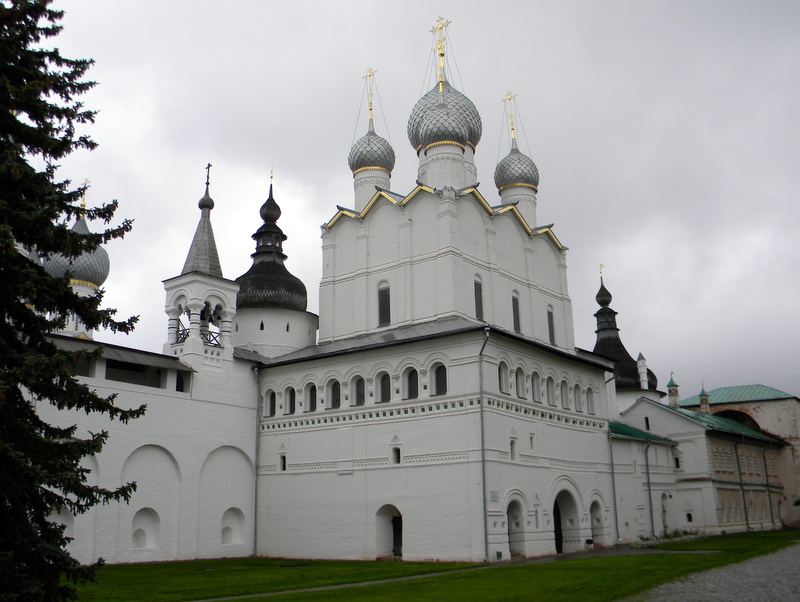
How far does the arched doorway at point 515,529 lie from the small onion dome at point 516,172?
1472cm

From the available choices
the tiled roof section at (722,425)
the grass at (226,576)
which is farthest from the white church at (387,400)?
the tiled roof section at (722,425)

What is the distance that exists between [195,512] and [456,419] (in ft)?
28.4

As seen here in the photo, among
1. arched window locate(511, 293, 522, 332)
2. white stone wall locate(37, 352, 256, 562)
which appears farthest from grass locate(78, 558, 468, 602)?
arched window locate(511, 293, 522, 332)

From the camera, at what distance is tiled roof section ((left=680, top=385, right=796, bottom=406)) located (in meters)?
44.0

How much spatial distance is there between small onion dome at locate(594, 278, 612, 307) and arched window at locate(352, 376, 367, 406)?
26.1m

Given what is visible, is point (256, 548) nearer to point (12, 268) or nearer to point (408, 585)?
point (408, 585)

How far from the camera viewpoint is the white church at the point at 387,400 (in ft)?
69.1

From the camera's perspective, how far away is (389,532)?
2242 cm

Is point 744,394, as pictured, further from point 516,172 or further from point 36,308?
point 36,308

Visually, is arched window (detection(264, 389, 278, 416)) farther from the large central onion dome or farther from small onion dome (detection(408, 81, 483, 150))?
small onion dome (detection(408, 81, 483, 150))

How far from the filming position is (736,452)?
36.5 meters

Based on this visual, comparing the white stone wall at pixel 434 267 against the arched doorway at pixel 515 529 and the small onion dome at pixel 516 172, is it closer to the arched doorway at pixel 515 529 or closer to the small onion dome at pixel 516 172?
the small onion dome at pixel 516 172

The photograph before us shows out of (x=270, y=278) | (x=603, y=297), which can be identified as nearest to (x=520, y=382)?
(x=270, y=278)

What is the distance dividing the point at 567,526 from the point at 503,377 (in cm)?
566
